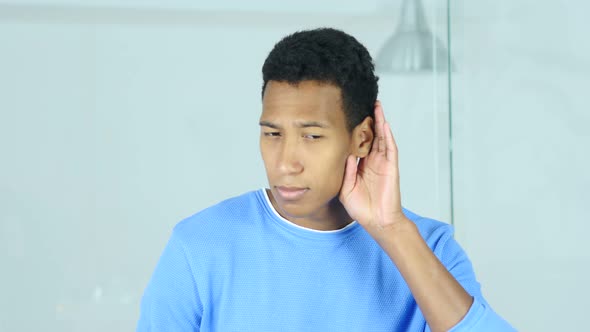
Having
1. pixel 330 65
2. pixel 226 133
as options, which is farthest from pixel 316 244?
pixel 226 133

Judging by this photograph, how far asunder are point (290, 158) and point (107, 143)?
116 cm

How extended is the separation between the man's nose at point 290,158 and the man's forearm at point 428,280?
0.17m

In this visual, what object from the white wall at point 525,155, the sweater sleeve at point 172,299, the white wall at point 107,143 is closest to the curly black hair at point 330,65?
the sweater sleeve at point 172,299

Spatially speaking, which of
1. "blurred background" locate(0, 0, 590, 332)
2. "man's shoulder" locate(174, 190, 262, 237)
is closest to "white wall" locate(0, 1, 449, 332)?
"blurred background" locate(0, 0, 590, 332)

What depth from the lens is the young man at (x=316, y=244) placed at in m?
1.25

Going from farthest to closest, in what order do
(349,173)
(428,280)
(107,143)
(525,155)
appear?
(525,155)
(107,143)
(349,173)
(428,280)

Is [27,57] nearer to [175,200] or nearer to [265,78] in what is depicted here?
[175,200]

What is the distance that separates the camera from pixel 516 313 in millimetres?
2525

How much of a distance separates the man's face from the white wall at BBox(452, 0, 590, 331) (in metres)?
1.33

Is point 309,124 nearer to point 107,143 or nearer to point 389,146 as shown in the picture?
point 389,146

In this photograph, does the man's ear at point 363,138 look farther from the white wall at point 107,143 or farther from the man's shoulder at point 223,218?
the white wall at point 107,143

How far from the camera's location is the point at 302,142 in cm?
126

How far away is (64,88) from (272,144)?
3.84ft

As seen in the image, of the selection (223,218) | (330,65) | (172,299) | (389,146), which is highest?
(330,65)
